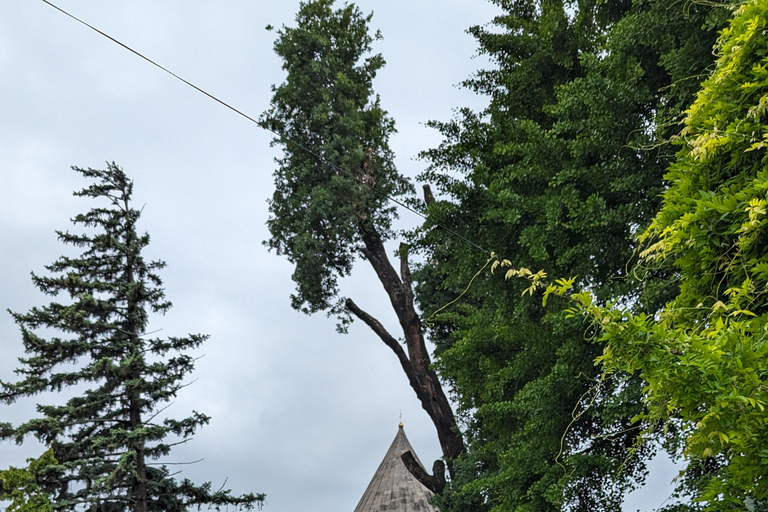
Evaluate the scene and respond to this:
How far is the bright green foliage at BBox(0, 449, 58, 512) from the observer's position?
1194 cm

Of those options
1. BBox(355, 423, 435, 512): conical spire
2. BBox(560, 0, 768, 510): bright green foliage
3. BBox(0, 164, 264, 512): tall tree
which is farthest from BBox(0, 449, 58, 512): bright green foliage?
BBox(560, 0, 768, 510): bright green foliage

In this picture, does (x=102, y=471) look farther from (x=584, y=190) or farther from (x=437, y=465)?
(x=584, y=190)

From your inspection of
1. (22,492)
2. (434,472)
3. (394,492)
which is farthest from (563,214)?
(394,492)

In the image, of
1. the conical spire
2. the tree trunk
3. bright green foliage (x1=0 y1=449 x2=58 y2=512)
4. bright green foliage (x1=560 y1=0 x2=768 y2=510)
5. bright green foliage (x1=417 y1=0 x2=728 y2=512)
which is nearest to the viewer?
bright green foliage (x1=560 y1=0 x2=768 y2=510)

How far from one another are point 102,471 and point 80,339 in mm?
2985

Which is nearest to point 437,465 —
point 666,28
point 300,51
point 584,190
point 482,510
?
point 482,510

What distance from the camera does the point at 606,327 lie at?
2875 millimetres

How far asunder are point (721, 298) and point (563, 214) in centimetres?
465

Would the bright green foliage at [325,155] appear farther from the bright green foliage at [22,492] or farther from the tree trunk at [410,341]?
the bright green foliage at [22,492]

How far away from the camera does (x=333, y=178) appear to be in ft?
46.7

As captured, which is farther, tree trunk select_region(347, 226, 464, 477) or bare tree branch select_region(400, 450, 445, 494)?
tree trunk select_region(347, 226, 464, 477)

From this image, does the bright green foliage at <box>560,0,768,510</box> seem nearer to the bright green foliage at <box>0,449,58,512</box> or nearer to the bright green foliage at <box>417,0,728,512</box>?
the bright green foliage at <box>417,0,728,512</box>

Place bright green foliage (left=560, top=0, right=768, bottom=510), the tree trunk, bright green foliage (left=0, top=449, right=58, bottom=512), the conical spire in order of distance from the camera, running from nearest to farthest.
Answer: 1. bright green foliage (left=560, top=0, right=768, bottom=510)
2. bright green foliage (left=0, top=449, right=58, bottom=512)
3. the tree trunk
4. the conical spire

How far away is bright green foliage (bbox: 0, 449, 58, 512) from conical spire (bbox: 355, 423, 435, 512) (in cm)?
960
